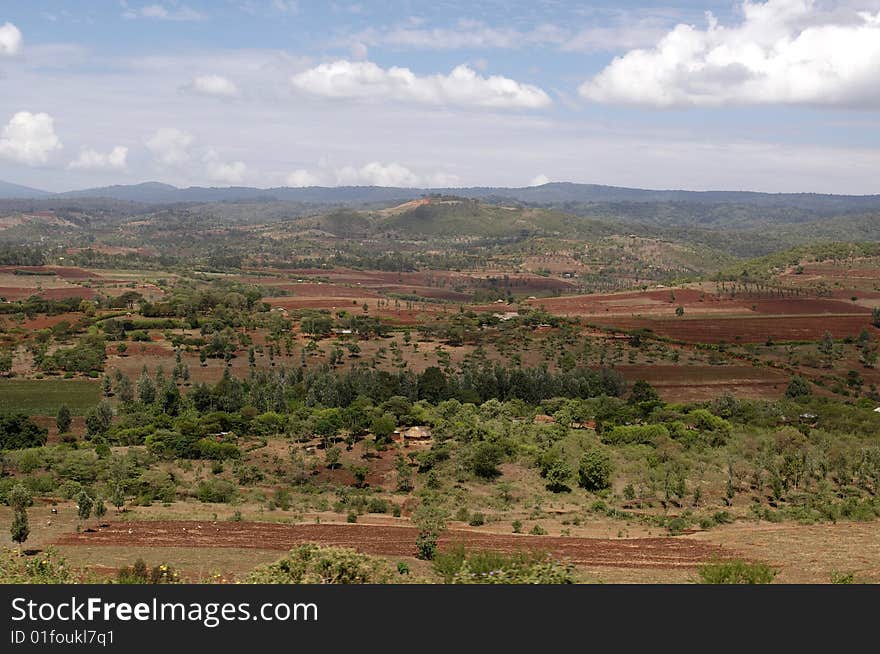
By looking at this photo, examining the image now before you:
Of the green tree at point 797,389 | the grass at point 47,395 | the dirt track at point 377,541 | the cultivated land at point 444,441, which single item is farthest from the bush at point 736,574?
Answer: the grass at point 47,395

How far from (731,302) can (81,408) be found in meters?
129

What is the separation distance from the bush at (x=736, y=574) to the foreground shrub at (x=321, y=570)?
9.34 meters

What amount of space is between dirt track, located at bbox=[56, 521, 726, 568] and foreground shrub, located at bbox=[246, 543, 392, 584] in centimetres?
629

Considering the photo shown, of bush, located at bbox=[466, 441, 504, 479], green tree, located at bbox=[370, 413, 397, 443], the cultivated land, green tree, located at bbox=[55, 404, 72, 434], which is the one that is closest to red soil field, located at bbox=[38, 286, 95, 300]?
the cultivated land

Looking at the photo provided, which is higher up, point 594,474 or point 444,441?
point 594,474

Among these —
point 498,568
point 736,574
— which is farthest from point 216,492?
point 736,574

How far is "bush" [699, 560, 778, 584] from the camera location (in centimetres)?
1958

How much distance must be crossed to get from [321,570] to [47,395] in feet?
231

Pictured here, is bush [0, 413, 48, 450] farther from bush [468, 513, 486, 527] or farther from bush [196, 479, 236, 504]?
bush [468, 513, 486, 527]

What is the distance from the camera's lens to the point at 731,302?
152m

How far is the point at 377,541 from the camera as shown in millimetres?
27250

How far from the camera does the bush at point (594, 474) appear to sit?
132 ft

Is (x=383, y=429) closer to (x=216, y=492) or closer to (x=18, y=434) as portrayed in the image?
(x=216, y=492)

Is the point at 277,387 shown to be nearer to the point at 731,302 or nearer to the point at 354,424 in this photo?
the point at 354,424
